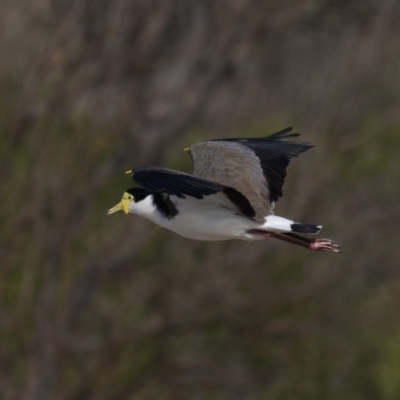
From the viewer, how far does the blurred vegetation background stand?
18.1 metres

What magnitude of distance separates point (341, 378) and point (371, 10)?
415cm

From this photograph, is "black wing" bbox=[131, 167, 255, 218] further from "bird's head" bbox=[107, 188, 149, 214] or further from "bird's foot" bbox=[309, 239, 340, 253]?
"bird's foot" bbox=[309, 239, 340, 253]

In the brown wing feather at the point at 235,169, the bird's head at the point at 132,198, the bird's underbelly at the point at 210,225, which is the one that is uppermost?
the brown wing feather at the point at 235,169

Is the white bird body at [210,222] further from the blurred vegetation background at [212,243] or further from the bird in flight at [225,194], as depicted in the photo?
the blurred vegetation background at [212,243]

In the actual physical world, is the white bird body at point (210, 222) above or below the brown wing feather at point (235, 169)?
below

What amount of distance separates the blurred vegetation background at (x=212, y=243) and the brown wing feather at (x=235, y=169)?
7490 mm

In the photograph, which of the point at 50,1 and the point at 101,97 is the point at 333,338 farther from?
the point at 50,1

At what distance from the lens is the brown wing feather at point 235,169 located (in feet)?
32.2

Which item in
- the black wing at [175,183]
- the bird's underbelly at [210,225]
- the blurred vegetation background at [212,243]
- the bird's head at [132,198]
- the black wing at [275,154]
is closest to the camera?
the black wing at [175,183]

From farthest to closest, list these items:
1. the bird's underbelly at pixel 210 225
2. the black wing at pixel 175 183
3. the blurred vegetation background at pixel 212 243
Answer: the blurred vegetation background at pixel 212 243 → the bird's underbelly at pixel 210 225 → the black wing at pixel 175 183

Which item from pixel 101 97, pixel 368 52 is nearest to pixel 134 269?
pixel 101 97

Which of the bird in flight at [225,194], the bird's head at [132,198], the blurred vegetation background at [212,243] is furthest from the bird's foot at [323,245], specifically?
the blurred vegetation background at [212,243]

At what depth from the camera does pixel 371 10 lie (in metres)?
19.3

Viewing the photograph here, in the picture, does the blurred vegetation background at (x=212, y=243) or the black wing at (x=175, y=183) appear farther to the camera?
the blurred vegetation background at (x=212, y=243)
